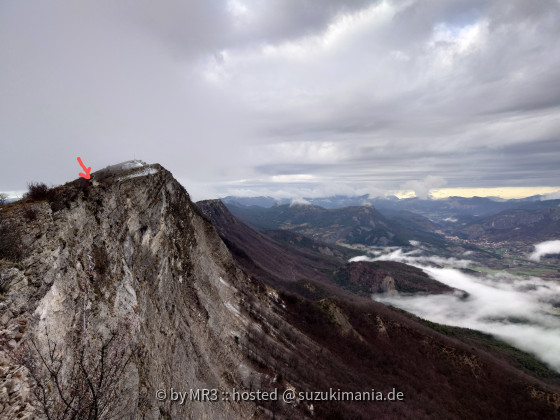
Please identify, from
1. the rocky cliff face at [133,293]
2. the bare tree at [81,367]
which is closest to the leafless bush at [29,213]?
the rocky cliff face at [133,293]

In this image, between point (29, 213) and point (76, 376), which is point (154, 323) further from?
point (29, 213)

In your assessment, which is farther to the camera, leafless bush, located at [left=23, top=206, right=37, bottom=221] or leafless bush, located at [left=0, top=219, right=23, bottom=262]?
leafless bush, located at [left=23, top=206, right=37, bottom=221]

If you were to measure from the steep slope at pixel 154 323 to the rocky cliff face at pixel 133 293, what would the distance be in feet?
0.32

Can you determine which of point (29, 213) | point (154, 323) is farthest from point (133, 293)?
point (29, 213)

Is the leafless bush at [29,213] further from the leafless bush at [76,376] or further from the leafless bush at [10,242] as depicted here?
the leafless bush at [76,376]

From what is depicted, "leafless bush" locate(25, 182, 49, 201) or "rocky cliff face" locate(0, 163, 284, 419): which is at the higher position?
"leafless bush" locate(25, 182, 49, 201)

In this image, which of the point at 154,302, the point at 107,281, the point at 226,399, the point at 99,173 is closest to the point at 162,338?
the point at 154,302

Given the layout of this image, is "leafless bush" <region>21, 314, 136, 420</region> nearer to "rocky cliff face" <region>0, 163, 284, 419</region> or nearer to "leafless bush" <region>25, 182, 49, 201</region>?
"rocky cliff face" <region>0, 163, 284, 419</region>

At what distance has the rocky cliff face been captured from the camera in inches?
634

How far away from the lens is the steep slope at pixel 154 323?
15938 millimetres

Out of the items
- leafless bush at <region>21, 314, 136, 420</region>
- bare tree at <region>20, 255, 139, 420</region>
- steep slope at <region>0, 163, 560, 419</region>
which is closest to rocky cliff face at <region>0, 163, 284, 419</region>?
steep slope at <region>0, 163, 560, 419</region>

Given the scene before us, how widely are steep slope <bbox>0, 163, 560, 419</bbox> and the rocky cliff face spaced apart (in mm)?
99

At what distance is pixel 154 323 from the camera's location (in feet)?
90.8

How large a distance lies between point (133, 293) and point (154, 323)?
4682mm
